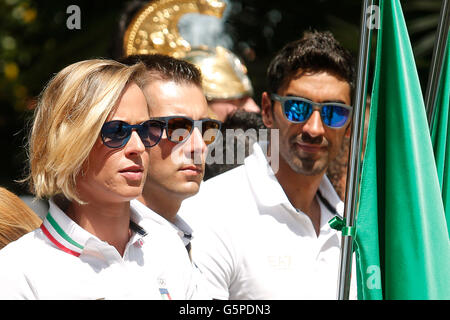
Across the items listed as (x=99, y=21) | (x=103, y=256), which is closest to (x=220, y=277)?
(x=103, y=256)

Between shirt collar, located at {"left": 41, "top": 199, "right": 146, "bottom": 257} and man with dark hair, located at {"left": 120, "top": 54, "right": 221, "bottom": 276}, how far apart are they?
514mm

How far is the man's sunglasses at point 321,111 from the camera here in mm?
2781

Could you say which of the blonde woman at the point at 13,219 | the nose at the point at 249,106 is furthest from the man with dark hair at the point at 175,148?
the nose at the point at 249,106

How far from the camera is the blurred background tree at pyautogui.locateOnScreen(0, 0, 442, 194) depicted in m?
6.18

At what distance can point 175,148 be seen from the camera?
2.39 meters

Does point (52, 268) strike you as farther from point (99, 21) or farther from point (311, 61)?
point (99, 21)

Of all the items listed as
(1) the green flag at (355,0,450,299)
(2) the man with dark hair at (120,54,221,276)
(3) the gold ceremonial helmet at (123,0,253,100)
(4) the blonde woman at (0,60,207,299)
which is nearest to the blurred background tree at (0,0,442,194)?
(3) the gold ceremonial helmet at (123,0,253,100)

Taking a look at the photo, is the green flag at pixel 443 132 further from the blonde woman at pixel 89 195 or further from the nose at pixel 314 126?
the blonde woman at pixel 89 195

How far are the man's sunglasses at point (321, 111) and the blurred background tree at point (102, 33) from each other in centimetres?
326

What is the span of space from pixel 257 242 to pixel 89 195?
0.91 m

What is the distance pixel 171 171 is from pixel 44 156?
0.62 metres

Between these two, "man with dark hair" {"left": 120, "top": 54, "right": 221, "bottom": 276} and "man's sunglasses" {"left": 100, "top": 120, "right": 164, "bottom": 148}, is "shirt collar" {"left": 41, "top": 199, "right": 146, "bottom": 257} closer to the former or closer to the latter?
"man's sunglasses" {"left": 100, "top": 120, "right": 164, "bottom": 148}

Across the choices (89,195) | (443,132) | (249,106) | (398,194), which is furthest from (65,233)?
(249,106)

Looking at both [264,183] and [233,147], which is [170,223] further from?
[233,147]
